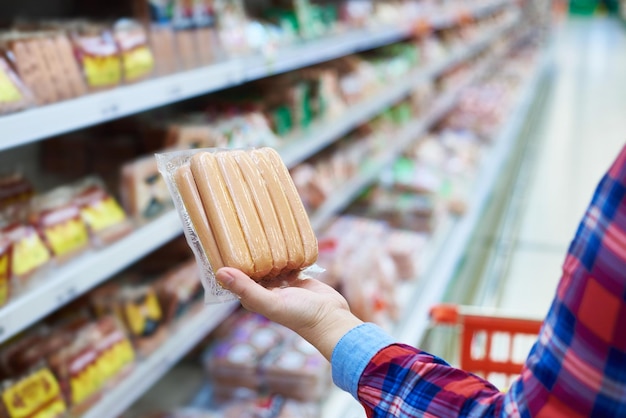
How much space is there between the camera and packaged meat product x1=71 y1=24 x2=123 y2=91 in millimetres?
1543

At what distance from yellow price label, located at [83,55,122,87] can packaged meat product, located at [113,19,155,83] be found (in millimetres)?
32

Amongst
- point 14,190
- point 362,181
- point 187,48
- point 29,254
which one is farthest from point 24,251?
point 362,181

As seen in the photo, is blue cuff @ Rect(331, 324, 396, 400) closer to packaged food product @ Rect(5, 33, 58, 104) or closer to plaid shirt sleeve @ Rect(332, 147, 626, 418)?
plaid shirt sleeve @ Rect(332, 147, 626, 418)

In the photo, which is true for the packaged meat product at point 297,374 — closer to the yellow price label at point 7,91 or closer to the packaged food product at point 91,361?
the packaged food product at point 91,361

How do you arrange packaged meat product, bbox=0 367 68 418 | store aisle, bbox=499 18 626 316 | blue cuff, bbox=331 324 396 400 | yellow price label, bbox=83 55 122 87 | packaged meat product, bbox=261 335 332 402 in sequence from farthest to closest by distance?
store aisle, bbox=499 18 626 316 → packaged meat product, bbox=261 335 332 402 → yellow price label, bbox=83 55 122 87 → packaged meat product, bbox=0 367 68 418 → blue cuff, bbox=331 324 396 400

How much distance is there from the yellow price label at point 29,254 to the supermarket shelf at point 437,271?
2.57 ft

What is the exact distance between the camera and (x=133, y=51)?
5.57 feet

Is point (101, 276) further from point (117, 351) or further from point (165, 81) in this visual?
point (165, 81)

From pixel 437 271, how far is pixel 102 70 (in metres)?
2.12

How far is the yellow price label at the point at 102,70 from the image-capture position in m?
1.54

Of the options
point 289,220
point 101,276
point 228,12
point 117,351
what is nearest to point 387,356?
point 289,220

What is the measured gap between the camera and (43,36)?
1.50 metres

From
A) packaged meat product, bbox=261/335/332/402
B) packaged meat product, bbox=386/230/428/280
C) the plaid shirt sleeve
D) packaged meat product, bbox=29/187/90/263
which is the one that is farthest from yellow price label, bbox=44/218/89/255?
packaged meat product, bbox=386/230/428/280

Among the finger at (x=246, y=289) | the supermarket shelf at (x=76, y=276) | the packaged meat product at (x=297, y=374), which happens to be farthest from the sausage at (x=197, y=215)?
the packaged meat product at (x=297, y=374)
